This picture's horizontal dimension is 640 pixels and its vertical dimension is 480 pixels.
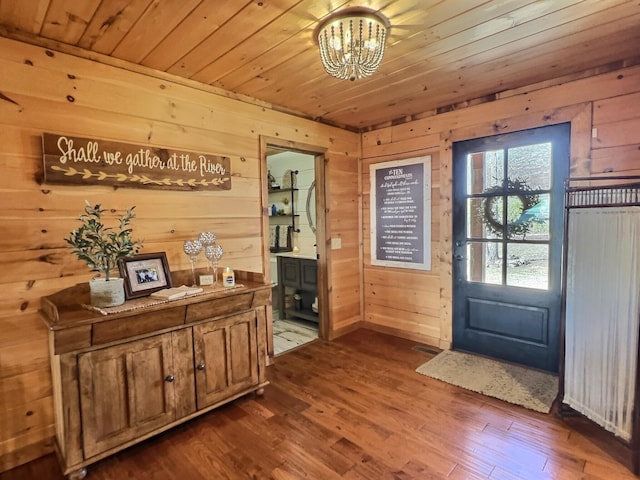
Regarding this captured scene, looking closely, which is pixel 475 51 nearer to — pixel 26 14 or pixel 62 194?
pixel 26 14

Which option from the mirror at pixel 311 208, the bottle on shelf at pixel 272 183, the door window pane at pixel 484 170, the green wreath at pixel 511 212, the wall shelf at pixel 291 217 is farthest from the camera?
the bottle on shelf at pixel 272 183

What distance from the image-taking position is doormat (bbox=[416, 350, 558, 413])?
240 centimetres

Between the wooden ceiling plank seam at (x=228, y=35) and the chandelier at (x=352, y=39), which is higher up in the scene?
the wooden ceiling plank seam at (x=228, y=35)

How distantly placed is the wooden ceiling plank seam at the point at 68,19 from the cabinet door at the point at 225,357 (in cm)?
176

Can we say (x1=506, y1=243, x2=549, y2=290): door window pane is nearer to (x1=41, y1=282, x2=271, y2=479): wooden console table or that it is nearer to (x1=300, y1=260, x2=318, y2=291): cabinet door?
(x1=300, y1=260, x2=318, y2=291): cabinet door

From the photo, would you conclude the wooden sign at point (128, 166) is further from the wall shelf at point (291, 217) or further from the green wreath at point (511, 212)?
the green wreath at point (511, 212)

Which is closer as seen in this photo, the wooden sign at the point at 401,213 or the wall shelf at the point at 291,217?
the wooden sign at the point at 401,213

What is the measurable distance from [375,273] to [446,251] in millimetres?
883

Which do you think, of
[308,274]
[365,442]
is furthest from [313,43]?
[308,274]

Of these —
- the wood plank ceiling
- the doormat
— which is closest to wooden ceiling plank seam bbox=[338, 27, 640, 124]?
the wood plank ceiling

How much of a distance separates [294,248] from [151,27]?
3194 millimetres

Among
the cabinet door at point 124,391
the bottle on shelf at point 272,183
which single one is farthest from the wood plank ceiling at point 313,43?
the bottle on shelf at point 272,183

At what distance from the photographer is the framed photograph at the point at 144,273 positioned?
2.03 meters

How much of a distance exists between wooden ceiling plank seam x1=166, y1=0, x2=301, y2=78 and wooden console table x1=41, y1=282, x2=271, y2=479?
4.85ft
